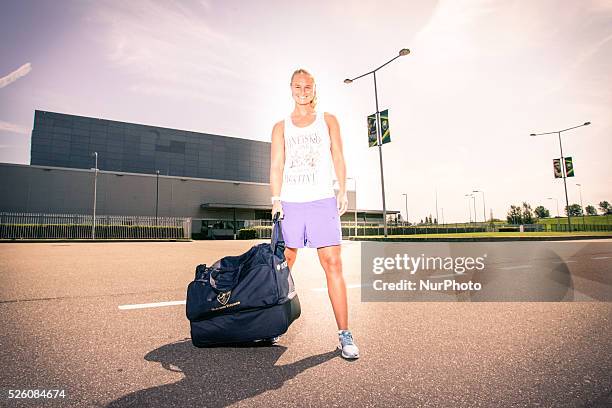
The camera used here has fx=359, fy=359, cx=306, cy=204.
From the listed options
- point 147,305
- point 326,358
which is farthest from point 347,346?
point 147,305

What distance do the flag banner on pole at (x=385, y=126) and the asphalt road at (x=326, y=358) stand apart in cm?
1574

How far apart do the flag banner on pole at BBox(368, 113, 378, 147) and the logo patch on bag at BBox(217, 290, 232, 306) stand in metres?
17.9

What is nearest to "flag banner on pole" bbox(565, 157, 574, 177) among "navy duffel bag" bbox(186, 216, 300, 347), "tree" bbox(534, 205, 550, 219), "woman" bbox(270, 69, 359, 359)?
"woman" bbox(270, 69, 359, 359)

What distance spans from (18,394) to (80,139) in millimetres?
61313

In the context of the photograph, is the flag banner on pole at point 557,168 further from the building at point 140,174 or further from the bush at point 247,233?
the bush at point 247,233

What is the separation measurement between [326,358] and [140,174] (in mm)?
44728

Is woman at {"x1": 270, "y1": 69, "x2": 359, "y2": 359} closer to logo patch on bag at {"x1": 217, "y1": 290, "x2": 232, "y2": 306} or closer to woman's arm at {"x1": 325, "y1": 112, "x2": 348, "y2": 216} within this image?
woman's arm at {"x1": 325, "y1": 112, "x2": 348, "y2": 216}

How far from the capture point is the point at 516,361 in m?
2.26

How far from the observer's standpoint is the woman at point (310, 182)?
2.84 metres

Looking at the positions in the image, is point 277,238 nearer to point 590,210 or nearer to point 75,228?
point 75,228

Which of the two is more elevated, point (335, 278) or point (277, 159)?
point (277, 159)

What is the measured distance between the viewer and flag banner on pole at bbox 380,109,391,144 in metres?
Answer: 19.1

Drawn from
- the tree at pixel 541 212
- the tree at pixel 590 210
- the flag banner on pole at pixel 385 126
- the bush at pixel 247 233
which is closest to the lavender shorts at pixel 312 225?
the flag banner on pole at pixel 385 126

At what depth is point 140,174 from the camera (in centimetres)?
4231
